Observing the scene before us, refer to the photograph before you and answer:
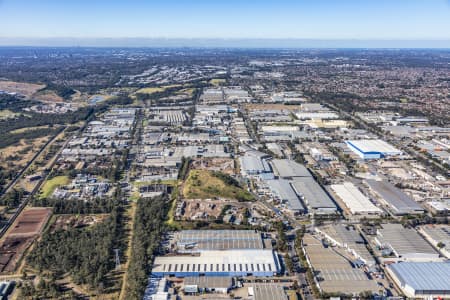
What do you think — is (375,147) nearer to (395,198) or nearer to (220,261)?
(395,198)

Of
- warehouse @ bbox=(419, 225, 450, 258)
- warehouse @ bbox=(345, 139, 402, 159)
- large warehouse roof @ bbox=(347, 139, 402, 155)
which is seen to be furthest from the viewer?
large warehouse roof @ bbox=(347, 139, 402, 155)

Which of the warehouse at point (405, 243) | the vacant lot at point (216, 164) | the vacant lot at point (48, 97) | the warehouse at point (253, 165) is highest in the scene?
the vacant lot at point (48, 97)

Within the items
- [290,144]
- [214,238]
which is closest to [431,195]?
[290,144]

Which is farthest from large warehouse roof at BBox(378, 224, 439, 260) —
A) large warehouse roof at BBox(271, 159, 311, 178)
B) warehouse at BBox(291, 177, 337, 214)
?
large warehouse roof at BBox(271, 159, 311, 178)

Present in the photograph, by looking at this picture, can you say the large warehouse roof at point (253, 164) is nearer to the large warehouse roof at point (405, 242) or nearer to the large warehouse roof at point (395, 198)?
the large warehouse roof at point (395, 198)

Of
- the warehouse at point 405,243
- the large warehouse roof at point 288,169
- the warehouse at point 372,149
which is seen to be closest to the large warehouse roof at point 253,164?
the large warehouse roof at point 288,169

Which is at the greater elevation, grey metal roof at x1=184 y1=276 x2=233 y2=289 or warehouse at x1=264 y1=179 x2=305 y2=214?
warehouse at x1=264 y1=179 x2=305 y2=214

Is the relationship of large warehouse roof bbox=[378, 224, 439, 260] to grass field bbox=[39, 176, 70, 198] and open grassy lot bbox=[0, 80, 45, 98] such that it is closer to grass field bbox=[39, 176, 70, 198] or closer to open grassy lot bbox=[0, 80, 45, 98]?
grass field bbox=[39, 176, 70, 198]
